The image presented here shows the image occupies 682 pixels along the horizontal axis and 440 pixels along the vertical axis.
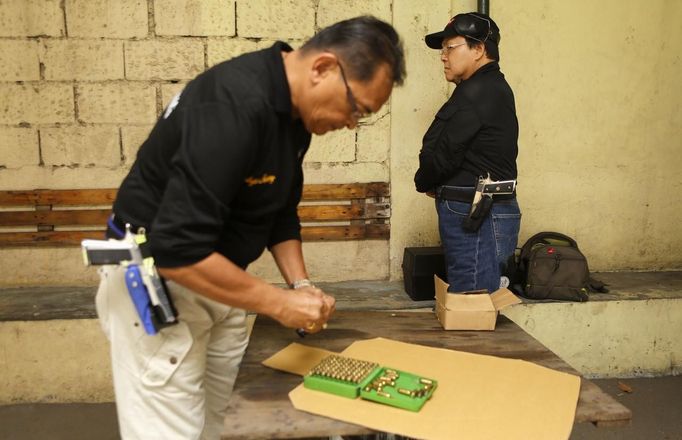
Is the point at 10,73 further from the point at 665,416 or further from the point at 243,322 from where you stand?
the point at 665,416

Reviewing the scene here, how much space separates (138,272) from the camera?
1182 millimetres

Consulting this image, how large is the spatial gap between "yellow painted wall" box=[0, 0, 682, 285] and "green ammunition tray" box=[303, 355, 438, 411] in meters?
2.22

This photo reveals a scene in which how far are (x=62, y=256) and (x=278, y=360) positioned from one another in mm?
2500

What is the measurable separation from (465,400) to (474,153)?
4.98 feet

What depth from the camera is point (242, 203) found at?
1.23 meters

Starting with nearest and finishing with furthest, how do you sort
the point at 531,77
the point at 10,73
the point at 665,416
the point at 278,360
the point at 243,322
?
the point at 278,360
the point at 243,322
the point at 665,416
the point at 10,73
the point at 531,77

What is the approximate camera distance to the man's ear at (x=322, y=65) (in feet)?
3.70

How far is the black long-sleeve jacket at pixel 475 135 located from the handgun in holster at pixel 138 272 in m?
1.59

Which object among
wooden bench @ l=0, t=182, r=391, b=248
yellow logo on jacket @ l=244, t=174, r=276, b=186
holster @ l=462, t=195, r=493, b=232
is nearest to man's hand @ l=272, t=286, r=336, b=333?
Result: yellow logo on jacket @ l=244, t=174, r=276, b=186

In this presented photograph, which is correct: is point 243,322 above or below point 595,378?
above

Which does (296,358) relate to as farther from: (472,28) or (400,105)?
(400,105)

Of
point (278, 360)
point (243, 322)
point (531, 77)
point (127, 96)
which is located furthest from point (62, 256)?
point (531, 77)

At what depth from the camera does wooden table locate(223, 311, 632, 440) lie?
1050 millimetres

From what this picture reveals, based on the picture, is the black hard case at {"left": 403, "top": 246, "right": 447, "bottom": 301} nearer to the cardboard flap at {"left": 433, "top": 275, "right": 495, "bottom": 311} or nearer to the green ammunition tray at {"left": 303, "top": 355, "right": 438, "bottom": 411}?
the cardboard flap at {"left": 433, "top": 275, "right": 495, "bottom": 311}
